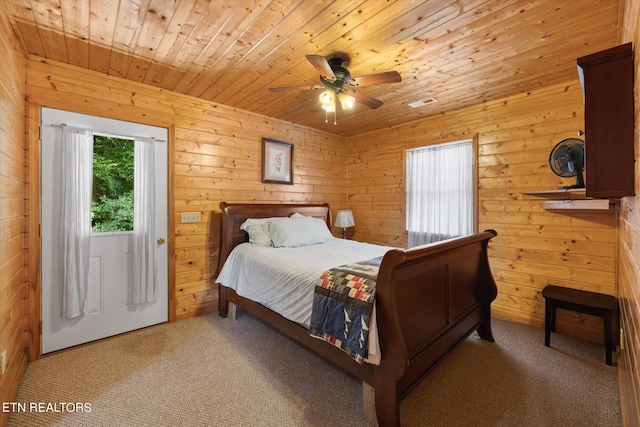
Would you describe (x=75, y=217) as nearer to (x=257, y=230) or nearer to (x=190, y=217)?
(x=190, y=217)

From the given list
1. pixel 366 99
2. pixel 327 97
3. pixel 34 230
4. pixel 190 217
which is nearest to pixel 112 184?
pixel 34 230

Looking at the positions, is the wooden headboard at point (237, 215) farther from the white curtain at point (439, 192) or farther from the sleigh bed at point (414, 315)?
the white curtain at point (439, 192)

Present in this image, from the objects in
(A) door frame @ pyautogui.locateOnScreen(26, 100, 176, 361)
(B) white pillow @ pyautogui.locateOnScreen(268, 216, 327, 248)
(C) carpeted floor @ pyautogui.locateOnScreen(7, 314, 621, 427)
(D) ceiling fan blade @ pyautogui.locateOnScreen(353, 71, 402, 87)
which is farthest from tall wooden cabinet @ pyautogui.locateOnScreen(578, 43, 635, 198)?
(A) door frame @ pyautogui.locateOnScreen(26, 100, 176, 361)

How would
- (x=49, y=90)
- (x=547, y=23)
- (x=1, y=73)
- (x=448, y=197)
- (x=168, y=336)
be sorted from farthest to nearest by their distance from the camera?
(x=448, y=197) < (x=168, y=336) < (x=49, y=90) < (x=547, y=23) < (x=1, y=73)

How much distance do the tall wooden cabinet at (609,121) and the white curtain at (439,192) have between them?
6.91 feet

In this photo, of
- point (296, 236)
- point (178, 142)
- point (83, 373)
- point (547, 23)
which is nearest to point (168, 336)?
point (83, 373)

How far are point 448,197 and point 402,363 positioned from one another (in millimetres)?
2693

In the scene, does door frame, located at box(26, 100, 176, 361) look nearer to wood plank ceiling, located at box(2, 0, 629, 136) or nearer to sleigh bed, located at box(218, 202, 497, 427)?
wood plank ceiling, located at box(2, 0, 629, 136)

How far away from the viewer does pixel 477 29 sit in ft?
6.23

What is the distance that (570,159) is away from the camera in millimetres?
2426

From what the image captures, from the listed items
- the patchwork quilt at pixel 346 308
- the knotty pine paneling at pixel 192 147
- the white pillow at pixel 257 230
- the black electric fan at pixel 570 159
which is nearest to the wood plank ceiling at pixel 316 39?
the knotty pine paneling at pixel 192 147

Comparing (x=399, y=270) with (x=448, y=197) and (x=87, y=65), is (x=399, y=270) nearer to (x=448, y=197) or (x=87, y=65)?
(x=448, y=197)

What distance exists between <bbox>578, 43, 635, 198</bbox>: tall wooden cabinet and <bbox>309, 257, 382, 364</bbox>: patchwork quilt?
3.98ft

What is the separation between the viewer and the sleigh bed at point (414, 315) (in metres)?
1.47
